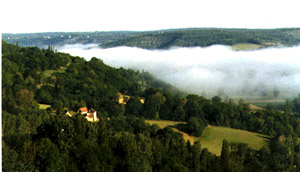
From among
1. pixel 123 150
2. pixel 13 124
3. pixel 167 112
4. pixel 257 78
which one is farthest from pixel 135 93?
pixel 257 78

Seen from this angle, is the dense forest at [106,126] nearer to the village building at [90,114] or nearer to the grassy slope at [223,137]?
the grassy slope at [223,137]

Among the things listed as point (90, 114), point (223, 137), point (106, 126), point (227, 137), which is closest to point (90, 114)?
point (90, 114)

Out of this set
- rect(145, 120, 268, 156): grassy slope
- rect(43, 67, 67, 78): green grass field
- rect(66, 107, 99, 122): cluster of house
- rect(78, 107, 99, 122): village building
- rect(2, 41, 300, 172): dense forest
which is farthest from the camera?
rect(43, 67, 67, 78): green grass field

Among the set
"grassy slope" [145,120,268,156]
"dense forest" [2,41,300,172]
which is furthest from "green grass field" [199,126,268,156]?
"dense forest" [2,41,300,172]

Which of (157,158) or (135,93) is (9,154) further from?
(135,93)

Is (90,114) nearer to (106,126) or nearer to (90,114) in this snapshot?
(90,114)

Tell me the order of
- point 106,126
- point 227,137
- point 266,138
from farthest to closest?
point 266,138
point 227,137
point 106,126

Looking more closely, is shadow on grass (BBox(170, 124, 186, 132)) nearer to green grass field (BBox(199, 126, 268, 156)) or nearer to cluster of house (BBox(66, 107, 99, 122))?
green grass field (BBox(199, 126, 268, 156))

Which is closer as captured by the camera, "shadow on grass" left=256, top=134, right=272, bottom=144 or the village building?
the village building

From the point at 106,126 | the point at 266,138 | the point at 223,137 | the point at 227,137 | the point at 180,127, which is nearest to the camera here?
the point at 106,126
